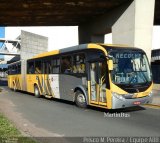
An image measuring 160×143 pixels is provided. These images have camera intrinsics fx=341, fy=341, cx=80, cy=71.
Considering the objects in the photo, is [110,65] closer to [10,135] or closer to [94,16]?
[10,135]

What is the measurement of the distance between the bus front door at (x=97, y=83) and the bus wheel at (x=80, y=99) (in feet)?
2.57

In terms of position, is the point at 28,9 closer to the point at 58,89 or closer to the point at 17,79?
the point at 17,79

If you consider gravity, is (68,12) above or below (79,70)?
above

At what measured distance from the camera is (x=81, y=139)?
8820 mm

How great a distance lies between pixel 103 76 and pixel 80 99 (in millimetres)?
2506

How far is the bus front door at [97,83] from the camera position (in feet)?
44.2

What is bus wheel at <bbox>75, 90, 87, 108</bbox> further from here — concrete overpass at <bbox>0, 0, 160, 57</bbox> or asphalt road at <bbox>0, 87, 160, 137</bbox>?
concrete overpass at <bbox>0, 0, 160, 57</bbox>

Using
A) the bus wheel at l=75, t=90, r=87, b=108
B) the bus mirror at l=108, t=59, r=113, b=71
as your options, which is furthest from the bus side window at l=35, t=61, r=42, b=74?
the bus mirror at l=108, t=59, r=113, b=71

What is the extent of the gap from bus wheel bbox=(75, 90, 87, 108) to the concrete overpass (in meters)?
10.9

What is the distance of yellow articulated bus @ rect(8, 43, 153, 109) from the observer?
13.0 meters

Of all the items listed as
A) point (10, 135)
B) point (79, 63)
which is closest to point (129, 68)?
point (79, 63)

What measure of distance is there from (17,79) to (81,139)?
66.8ft

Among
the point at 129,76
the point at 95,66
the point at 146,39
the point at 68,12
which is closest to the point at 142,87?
the point at 129,76

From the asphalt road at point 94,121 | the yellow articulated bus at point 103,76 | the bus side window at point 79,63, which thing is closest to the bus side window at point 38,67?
the yellow articulated bus at point 103,76
